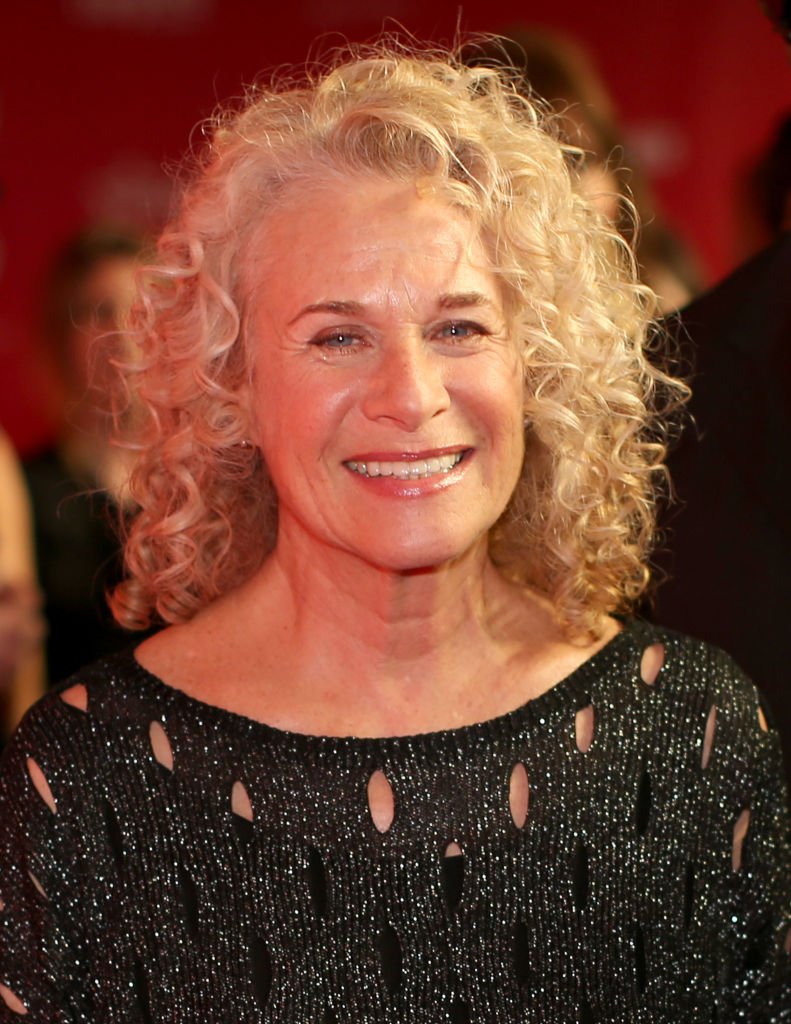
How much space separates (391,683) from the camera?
2.04 m

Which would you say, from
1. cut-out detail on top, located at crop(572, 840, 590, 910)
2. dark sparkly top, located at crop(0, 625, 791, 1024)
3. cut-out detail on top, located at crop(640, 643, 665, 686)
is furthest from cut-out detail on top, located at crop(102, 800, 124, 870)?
cut-out detail on top, located at crop(640, 643, 665, 686)

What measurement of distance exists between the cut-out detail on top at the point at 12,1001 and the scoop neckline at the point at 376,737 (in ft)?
1.35

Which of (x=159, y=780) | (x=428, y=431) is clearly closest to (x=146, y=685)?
(x=159, y=780)

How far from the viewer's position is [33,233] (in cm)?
452

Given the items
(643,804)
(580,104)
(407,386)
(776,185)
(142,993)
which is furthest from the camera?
(776,185)

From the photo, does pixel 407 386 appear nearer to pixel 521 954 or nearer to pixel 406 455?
pixel 406 455

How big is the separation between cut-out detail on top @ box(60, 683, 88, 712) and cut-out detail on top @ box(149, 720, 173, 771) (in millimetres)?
95

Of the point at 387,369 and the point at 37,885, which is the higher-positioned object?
the point at 387,369

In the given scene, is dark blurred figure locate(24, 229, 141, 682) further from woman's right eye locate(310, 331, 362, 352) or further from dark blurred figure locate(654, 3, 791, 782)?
woman's right eye locate(310, 331, 362, 352)

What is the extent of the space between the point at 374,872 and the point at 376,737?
0.17 m

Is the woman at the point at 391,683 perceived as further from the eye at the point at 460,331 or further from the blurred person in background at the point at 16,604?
the blurred person in background at the point at 16,604

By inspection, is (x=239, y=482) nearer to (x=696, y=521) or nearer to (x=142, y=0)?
(x=696, y=521)

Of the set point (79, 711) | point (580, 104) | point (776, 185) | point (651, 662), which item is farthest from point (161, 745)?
point (776, 185)

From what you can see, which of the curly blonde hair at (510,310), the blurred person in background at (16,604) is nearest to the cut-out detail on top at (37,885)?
→ the curly blonde hair at (510,310)
